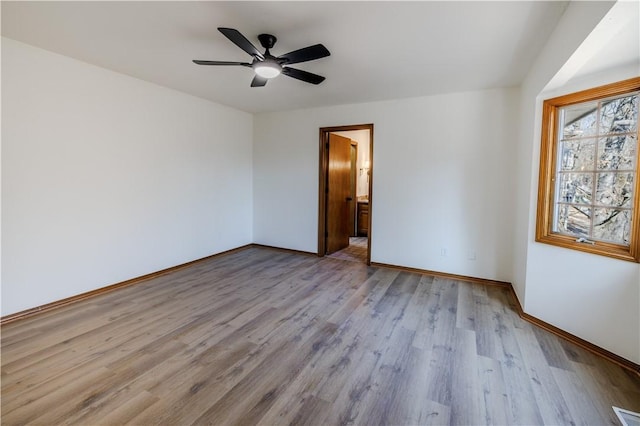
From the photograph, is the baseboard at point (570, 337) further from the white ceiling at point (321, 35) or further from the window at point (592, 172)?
the white ceiling at point (321, 35)

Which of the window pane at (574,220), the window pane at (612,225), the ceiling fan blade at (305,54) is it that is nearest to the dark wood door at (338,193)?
the ceiling fan blade at (305,54)

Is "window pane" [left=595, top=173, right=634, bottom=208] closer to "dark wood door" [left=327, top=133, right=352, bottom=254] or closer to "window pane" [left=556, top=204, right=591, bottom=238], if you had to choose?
"window pane" [left=556, top=204, right=591, bottom=238]

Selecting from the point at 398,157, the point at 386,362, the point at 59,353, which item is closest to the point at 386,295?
the point at 386,362

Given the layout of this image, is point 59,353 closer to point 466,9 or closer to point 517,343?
point 517,343

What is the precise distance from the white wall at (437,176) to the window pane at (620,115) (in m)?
1.32

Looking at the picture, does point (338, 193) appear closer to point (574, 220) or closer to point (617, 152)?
point (574, 220)

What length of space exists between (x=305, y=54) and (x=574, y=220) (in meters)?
2.68

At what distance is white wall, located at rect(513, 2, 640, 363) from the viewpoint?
2051 millimetres

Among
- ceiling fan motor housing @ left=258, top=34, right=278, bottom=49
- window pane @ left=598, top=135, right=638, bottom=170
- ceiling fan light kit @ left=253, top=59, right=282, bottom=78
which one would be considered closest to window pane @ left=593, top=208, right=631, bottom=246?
window pane @ left=598, top=135, right=638, bottom=170

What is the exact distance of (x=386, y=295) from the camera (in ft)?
11.3

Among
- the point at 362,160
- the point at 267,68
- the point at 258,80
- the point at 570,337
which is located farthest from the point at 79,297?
the point at 362,160

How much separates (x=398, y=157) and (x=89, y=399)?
160 inches

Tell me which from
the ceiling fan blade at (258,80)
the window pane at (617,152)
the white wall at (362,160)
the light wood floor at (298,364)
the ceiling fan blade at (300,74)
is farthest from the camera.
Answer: the white wall at (362,160)

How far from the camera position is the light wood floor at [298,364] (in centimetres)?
170
